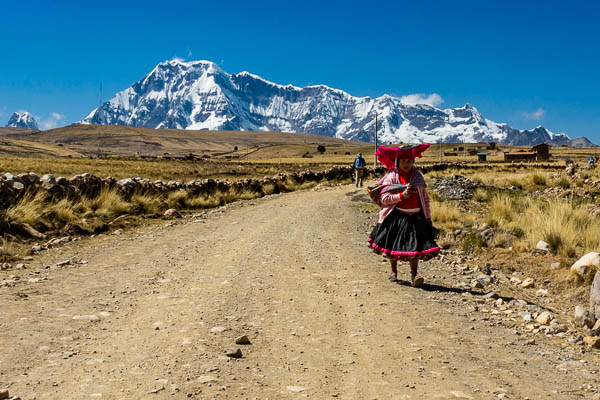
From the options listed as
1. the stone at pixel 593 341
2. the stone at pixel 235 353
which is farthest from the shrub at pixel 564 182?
the stone at pixel 235 353

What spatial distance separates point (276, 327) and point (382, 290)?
2437 mm

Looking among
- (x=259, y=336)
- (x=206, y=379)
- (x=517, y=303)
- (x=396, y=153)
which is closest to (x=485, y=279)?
(x=517, y=303)

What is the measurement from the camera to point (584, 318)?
20.0ft

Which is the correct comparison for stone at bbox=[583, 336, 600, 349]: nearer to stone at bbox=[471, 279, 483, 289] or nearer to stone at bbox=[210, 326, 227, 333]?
stone at bbox=[471, 279, 483, 289]

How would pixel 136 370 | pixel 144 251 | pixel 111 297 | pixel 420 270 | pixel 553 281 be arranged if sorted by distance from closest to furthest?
pixel 136 370, pixel 111 297, pixel 553 281, pixel 420 270, pixel 144 251

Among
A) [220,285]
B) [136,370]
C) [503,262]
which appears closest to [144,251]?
[220,285]

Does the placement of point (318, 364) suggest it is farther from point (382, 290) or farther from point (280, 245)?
point (280, 245)

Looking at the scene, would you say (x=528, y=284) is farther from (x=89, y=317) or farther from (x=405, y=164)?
(x=89, y=317)

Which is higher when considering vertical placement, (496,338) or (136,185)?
(136,185)

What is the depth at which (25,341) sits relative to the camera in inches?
204

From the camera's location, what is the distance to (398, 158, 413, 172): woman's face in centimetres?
801

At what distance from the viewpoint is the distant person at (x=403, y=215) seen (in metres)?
7.74

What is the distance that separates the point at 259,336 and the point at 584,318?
3969 millimetres

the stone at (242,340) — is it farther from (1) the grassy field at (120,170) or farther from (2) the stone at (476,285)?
(1) the grassy field at (120,170)
